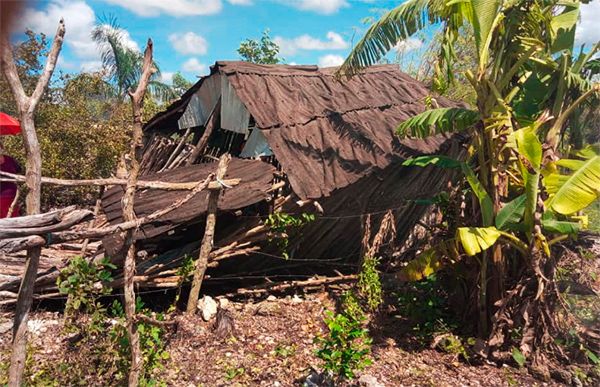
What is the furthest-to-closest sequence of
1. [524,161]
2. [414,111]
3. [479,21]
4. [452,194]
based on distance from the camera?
[414,111], [452,194], [524,161], [479,21]

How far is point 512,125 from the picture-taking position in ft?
15.4

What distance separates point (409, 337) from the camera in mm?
5316

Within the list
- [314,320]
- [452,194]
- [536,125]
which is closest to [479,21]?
[536,125]

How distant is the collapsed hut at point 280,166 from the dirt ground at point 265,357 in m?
0.83

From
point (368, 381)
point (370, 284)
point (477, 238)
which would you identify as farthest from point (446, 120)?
point (368, 381)

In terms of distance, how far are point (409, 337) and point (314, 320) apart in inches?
44.6

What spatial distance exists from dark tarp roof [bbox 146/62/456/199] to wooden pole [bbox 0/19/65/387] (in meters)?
2.60

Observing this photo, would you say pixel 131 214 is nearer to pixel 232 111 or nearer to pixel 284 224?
pixel 284 224

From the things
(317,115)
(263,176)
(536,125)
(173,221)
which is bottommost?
(173,221)

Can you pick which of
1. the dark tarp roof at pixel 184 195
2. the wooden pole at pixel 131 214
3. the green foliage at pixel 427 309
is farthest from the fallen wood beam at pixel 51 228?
the green foliage at pixel 427 309

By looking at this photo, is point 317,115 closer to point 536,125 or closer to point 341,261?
point 341,261

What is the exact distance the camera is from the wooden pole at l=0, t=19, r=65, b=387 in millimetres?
2926

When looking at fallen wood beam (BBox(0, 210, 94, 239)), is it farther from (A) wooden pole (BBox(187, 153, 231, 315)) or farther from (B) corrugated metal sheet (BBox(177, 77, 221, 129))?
(B) corrugated metal sheet (BBox(177, 77, 221, 129))

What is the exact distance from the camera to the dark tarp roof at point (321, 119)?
5488mm
